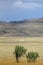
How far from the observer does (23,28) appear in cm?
16200

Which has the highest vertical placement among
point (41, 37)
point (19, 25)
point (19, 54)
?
point (19, 25)

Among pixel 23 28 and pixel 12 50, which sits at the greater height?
pixel 23 28

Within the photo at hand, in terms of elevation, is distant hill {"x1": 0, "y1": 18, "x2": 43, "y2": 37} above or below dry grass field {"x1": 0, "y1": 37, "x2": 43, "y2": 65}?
above

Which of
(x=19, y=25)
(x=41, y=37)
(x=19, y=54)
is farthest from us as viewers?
(x=19, y=25)

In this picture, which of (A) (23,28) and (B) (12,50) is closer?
(B) (12,50)

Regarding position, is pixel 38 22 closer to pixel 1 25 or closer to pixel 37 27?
pixel 37 27

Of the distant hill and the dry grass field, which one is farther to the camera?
the distant hill

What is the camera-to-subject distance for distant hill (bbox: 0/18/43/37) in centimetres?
14285

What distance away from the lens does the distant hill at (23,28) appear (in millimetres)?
142850

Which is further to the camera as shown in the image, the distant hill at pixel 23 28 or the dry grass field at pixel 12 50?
the distant hill at pixel 23 28

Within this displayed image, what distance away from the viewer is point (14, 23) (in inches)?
6196

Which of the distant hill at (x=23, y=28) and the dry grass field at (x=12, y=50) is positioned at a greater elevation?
the distant hill at (x=23, y=28)

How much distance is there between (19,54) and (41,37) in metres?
90.3

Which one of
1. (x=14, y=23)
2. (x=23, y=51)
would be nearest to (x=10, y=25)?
(x=14, y=23)
